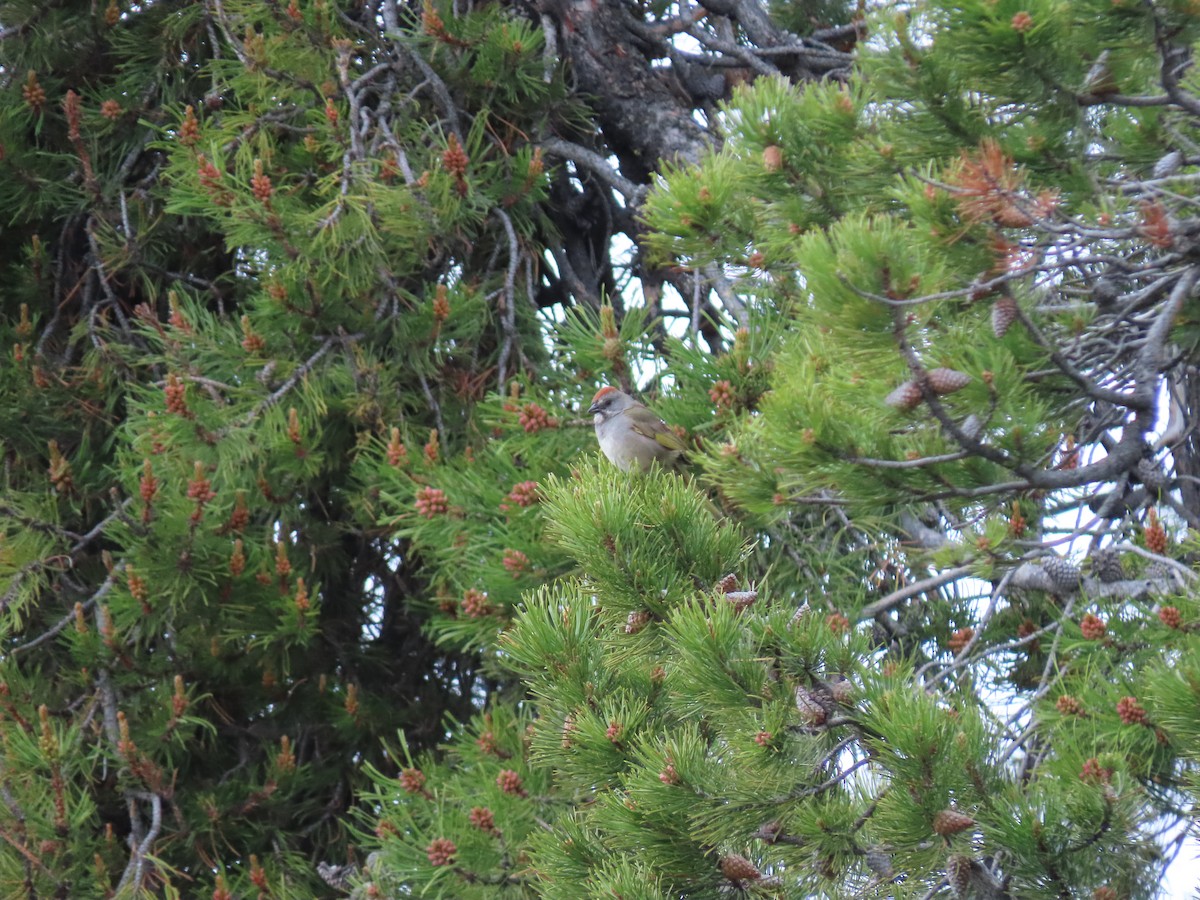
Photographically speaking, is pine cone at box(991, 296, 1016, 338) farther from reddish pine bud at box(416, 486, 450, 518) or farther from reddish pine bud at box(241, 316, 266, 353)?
reddish pine bud at box(241, 316, 266, 353)

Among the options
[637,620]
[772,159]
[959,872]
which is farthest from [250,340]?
[959,872]

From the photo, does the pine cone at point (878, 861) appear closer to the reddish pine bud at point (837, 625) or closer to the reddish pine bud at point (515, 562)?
the reddish pine bud at point (837, 625)

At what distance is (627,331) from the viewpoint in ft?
12.1

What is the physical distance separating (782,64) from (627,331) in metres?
1.62

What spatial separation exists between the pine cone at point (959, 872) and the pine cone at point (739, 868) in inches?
13.3

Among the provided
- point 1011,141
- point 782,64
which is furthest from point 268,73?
point 1011,141

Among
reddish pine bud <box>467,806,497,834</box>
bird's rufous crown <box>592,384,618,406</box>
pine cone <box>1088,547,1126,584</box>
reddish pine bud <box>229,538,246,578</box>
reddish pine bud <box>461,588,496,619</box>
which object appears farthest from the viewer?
reddish pine bud <box>229,538,246,578</box>

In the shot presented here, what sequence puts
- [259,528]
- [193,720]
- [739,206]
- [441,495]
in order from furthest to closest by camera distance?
[259,528] → [193,720] → [441,495] → [739,206]

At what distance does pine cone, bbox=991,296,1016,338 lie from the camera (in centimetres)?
217

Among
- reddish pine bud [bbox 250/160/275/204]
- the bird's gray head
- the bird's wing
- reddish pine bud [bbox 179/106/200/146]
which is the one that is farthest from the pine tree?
reddish pine bud [bbox 179/106/200/146]

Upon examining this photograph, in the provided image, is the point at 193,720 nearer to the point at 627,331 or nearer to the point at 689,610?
the point at 627,331

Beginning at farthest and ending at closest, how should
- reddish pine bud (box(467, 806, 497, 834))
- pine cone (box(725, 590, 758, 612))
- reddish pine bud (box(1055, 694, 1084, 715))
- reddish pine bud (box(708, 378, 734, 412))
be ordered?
1. reddish pine bud (box(708, 378, 734, 412))
2. reddish pine bud (box(467, 806, 497, 834))
3. reddish pine bud (box(1055, 694, 1084, 715))
4. pine cone (box(725, 590, 758, 612))

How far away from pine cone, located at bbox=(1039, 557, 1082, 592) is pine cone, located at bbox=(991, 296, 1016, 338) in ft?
2.43

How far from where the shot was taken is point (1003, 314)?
2166 millimetres
